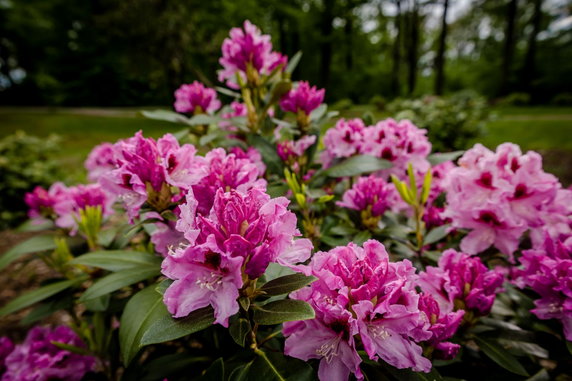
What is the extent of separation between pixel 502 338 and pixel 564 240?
0.38 meters

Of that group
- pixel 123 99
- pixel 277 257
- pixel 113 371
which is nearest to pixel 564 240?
pixel 277 257

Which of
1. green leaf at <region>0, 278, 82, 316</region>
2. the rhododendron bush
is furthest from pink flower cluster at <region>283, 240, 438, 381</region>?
green leaf at <region>0, 278, 82, 316</region>

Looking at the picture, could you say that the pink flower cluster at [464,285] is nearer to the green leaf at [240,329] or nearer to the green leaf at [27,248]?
the green leaf at [240,329]

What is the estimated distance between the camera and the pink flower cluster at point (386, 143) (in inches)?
58.4

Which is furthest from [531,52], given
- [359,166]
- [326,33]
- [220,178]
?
[220,178]

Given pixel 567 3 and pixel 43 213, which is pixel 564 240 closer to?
pixel 43 213

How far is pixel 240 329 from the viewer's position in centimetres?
77

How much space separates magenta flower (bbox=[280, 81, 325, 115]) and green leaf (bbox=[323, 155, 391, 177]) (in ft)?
1.03

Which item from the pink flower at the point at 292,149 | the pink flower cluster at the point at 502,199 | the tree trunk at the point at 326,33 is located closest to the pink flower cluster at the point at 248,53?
the pink flower at the point at 292,149

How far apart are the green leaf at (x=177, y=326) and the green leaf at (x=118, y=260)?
18.4 inches

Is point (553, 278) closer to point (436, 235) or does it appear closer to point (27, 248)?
point (436, 235)

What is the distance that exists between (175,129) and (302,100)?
12066 mm

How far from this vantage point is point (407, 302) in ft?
2.42

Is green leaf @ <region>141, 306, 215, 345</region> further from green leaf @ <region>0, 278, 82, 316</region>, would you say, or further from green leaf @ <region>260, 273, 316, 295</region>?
green leaf @ <region>0, 278, 82, 316</region>
